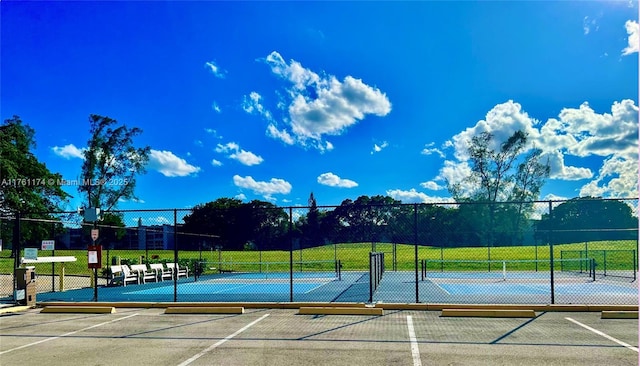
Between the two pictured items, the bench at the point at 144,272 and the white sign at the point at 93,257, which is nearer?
the white sign at the point at 93,257

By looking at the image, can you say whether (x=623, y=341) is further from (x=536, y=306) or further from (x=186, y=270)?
(x=186, y=270)

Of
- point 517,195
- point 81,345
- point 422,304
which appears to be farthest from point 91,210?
point 517,195

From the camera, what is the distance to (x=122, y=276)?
729 inches

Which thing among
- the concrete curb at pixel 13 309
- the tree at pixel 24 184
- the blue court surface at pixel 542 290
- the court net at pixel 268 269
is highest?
the tree at pixel 24 184

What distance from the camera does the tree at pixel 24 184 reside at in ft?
93.6

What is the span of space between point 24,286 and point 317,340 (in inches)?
347

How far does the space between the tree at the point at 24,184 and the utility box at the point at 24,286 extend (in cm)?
1523

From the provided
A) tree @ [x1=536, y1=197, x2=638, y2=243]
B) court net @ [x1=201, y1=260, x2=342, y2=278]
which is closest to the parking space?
tree @ [x1=536, y1=197, x2=638, y2=243]

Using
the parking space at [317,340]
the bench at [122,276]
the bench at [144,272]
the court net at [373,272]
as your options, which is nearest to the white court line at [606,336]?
the parking space at [317,340]

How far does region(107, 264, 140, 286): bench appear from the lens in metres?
18.5

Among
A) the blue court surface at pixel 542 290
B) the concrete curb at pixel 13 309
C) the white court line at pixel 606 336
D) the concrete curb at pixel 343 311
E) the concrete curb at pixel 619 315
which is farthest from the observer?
the blue court surface at pixel 542 290

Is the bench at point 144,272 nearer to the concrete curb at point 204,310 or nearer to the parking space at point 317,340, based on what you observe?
the parking space at point 317,340

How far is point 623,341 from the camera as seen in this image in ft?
24.5

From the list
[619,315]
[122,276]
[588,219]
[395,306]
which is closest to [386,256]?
[588,219]
